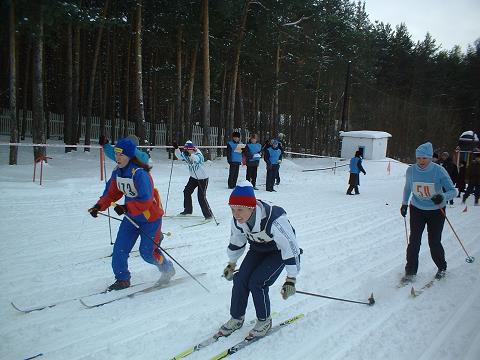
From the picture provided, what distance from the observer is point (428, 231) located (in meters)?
5.53

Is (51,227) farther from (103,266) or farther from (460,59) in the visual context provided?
(460,59)

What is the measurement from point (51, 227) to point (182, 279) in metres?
3.72

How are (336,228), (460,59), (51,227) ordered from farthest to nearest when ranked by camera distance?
(460,59) → (336,228) → (51,227)

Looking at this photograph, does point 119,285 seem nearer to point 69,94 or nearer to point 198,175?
point 198,175

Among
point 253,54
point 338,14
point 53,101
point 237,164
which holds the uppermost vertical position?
point 338,14

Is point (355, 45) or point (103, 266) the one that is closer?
point (103, 266)

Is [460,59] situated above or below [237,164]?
above

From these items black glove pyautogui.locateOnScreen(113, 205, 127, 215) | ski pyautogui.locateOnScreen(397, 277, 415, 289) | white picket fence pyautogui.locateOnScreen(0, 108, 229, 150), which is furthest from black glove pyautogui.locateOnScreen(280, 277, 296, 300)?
white picket fence pyautogui.locateOnScreen(0, 108, 229, 150)

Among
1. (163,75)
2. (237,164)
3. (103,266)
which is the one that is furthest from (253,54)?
(103,266)

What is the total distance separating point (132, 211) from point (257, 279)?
198 cm

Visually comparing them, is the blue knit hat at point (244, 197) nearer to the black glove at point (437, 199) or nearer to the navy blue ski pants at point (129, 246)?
the navy blue ski pants at point (129, 246)

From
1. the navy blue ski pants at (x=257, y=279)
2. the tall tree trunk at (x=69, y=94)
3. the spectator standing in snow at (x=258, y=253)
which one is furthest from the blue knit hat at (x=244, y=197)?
the tall tree trunk at (x=69, y=94)

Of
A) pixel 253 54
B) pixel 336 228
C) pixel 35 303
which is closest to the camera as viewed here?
pixel 35 303

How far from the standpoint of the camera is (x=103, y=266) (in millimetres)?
5734
